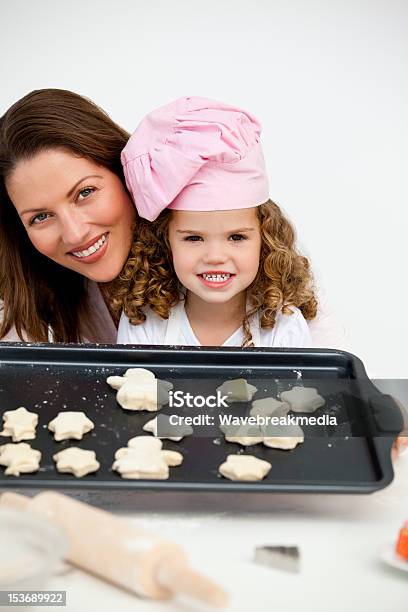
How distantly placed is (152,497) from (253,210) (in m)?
0.82

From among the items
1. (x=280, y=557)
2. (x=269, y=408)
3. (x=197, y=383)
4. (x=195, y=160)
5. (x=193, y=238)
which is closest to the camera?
(x=280, y=557)

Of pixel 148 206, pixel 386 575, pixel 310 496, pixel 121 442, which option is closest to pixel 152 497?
pixel 121 442

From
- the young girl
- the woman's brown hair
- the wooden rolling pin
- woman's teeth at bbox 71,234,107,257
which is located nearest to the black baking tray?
the wooden rolling pin

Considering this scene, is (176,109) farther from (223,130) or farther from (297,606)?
(297,606)

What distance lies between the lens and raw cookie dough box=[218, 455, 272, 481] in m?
1.35

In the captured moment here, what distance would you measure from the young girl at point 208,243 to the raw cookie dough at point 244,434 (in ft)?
1.73

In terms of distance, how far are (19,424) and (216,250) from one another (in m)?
0.65

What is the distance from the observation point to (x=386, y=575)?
1.20 metres

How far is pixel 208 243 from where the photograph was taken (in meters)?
1.93

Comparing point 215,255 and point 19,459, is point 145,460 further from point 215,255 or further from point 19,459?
point 215,255

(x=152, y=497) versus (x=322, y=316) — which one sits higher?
(x=322, y=316)

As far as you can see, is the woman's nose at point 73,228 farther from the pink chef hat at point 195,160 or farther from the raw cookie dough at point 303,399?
the raw cookie dough at point 303,399

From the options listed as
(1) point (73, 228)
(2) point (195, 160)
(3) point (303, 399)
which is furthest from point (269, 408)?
(1) point (73, 228)

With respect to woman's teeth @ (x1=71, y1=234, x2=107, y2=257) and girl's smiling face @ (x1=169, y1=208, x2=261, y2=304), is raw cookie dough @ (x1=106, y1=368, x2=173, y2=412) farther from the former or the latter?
woman's teeth @ (x1=71, y1=234, x2=107, y2=257)
